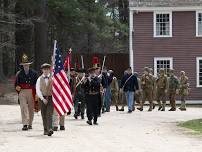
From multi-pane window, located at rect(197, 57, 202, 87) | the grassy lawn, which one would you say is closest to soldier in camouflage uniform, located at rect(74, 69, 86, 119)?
the grassy lawn

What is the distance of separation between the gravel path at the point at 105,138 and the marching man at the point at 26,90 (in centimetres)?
43

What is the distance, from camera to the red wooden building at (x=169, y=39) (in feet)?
133

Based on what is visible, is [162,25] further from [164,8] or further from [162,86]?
[162,86]

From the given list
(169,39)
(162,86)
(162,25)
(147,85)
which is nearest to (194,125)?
(147,85)

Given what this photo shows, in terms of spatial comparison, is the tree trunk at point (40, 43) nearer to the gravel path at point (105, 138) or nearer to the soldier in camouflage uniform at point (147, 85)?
the soldier in camouflage uniform at point (147, 85)

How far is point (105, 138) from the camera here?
1638 centimetres

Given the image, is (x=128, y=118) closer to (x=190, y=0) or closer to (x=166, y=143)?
(x=166, y=143)

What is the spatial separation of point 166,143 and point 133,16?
84.8ft

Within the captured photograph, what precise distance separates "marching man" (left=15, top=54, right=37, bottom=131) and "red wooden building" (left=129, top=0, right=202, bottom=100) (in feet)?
72.2

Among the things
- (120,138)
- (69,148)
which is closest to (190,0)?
(120,138)

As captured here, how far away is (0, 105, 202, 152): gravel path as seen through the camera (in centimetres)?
1424

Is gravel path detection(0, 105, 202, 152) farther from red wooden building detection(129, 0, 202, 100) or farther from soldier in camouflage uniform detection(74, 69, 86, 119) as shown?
red wooden building detection(129, 0, 202, 100)

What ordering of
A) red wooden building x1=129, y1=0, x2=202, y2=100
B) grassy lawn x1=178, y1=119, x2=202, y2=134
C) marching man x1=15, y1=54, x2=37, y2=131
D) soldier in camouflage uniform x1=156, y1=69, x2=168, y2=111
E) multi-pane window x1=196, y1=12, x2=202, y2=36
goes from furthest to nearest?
1. multi-pane window x1=196, y1=12, x2=202, y2=36
2. red wooden building x1=129, y1=0, x2=202, y2=100
3. soldier in camouflage uniform x1=156, y1=69, x2=168, y2=111
4. grassy lawn x1=178, y1=119, x2=202, y2=134
5. marching man x1=15, y1=54, x2=37, y2=131

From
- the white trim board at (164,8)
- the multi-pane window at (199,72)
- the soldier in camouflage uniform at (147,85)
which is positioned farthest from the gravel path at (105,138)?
the white trim board at (164,8)
